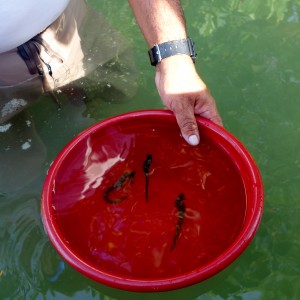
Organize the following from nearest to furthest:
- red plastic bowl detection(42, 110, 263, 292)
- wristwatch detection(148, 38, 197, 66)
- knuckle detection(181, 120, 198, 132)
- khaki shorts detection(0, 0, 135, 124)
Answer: red plastic bowl detection(42, 110, 263, 292) → knuckle detection(181, 120, 198, 132) → wristwatch detection(148, 38, 197, 66) → khaki shorts detection(0, 0, 135, 124)

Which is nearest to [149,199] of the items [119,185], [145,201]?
[145,201]

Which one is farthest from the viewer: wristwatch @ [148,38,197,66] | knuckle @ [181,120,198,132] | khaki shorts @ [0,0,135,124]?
khaki shorts @ [0,0,135,124]

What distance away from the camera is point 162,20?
210 centimetres

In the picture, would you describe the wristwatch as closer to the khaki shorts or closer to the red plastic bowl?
the red plastic bowl

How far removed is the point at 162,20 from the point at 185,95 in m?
0.43

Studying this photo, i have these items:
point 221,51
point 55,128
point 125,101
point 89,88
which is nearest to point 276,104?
point 221,51

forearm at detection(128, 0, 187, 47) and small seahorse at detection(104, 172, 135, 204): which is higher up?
forearm at detection(128, 0, 187, 47)

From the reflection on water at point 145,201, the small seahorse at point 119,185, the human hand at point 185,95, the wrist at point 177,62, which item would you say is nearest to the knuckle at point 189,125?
the human hand at point 185,95

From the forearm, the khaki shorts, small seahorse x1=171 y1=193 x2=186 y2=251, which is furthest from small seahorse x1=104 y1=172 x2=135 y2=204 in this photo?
the khaki shorts

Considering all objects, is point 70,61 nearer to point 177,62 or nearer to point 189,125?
point 177,62

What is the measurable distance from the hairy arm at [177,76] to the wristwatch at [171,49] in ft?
0.08

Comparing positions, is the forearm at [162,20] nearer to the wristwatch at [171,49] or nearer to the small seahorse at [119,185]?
the wristwatch at [171,49]

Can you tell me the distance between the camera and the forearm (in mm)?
2072

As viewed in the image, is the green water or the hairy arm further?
the green water
